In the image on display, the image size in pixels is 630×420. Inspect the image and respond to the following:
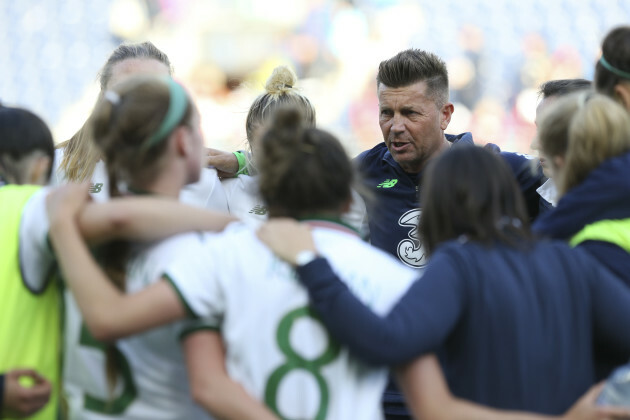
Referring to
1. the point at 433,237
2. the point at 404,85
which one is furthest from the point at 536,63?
the point at 433,237

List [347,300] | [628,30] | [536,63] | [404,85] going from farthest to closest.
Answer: [536,63] < [404,85] < [628,30] < [347,300]

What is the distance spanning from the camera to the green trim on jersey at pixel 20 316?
5.33 ft

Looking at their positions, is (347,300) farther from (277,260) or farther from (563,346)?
(563,346)

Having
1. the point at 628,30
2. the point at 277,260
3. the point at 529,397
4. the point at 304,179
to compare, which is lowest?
the point at 529,397

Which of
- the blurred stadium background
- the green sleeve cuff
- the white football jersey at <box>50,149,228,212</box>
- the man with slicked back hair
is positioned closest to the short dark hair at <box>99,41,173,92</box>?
the white football jersey at <box>50,149,228,212</box>

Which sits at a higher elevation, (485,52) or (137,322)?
(485,52)

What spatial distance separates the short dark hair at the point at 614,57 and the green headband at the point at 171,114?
1083mm

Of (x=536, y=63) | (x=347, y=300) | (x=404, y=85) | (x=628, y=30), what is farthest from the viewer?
(x=536, y=63)

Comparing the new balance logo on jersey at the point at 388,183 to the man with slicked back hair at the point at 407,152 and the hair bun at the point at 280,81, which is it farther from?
the hair bun at the point at 280,81

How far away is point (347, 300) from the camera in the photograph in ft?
4.56

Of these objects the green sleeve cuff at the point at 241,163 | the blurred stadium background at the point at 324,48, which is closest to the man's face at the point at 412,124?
the green sleeve cuff at the point at 241,163

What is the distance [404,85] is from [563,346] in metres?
2.09

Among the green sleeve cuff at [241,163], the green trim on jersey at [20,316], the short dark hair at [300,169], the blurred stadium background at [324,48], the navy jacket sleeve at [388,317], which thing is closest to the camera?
the navy jacket sleeve at [388,317]

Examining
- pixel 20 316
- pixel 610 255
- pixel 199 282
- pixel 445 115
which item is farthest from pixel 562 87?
pixel 20 316
